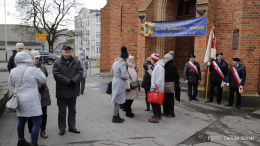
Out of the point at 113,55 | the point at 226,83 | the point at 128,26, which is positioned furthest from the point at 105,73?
the point at 226,83

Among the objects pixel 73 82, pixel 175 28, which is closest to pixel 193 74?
pixel 175 28

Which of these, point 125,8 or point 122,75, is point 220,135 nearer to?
point 122,75

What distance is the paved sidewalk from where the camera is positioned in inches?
182

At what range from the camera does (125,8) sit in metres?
12.9

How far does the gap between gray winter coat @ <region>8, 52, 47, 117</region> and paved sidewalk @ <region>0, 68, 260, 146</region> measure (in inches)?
33.6

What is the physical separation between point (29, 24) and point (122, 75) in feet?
117

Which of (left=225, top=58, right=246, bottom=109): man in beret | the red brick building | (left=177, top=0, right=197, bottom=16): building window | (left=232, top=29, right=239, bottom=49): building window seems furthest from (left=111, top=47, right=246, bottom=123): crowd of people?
(left=177, top=0, right=197, bottom=16): building window

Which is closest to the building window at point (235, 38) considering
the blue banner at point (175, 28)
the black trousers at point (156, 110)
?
the blue banner at point (175, 28)

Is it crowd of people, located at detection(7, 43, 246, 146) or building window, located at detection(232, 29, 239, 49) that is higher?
building window, located at detection(232, 29, 239, 49)

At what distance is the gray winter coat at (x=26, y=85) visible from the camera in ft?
12.8

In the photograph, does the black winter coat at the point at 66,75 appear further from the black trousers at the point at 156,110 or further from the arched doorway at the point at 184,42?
the arched doorway at the point at 184,42

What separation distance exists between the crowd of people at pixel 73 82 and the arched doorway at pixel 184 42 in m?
2.68

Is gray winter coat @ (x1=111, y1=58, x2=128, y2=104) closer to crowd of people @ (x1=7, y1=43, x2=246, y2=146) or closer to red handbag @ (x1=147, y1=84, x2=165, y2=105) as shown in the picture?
crowd of people @ (x1=7, y1=43, x2=246, y2=146)

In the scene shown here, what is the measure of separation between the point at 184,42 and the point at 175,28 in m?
1.78
